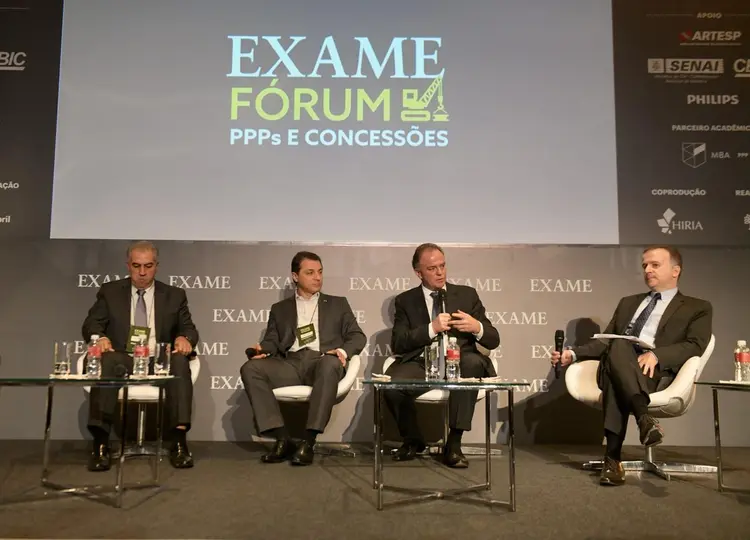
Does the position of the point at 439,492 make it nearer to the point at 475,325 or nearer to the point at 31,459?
the point at 475,325

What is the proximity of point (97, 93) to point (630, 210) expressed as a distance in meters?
3.80

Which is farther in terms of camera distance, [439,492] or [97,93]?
[97,93]

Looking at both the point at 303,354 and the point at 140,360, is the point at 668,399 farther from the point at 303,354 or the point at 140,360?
the point at 140,360

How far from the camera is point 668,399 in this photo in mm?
3555

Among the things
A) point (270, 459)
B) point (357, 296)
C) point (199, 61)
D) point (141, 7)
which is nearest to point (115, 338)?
point (270, 459)

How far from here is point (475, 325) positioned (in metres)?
3.87

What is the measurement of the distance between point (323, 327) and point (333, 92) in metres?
1.70

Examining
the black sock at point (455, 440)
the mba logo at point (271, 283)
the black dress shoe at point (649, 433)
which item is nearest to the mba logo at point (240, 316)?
the mba logo at point (271, 283)

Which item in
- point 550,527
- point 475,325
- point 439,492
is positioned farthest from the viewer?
point 475,325

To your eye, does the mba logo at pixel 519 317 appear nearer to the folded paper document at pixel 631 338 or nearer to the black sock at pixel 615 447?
the folded paper document at pixel 631 338

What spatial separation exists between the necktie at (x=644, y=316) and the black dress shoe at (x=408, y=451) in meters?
1.38

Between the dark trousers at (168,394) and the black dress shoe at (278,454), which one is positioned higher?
the dark trousers at (168,394)

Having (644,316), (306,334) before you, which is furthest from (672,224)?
(306,334)

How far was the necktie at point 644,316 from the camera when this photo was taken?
4.03 m
